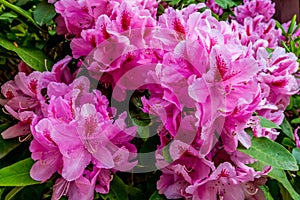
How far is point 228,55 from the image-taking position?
1.66 feet

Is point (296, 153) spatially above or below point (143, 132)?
below

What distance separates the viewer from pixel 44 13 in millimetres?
677

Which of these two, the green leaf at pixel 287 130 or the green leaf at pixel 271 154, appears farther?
the green leaf at pixel 287 130

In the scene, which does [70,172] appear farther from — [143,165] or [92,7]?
[92,7]

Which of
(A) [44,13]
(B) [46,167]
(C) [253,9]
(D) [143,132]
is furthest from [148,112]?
(C) [253,9]

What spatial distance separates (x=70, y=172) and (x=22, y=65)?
241mm

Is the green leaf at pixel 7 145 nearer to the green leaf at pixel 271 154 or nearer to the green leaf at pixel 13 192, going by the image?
the green leaf at pixel 13 192

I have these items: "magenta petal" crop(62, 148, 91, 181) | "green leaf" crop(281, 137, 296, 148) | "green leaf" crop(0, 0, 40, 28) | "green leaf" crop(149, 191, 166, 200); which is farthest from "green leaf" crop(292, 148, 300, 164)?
"green leaf" crop(0, 0, 40, 28)

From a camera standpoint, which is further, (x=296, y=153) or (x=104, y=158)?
(x=296, y=153)

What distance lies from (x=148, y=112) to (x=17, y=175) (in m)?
0.18

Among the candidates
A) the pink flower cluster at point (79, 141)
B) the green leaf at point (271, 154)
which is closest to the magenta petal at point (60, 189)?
the pink flower cluster at point (79, 141)

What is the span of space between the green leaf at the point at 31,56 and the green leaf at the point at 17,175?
0.49 feet

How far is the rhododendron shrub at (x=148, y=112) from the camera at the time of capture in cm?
52

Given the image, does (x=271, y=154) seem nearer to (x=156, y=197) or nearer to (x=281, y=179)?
(x=281, y=179)
